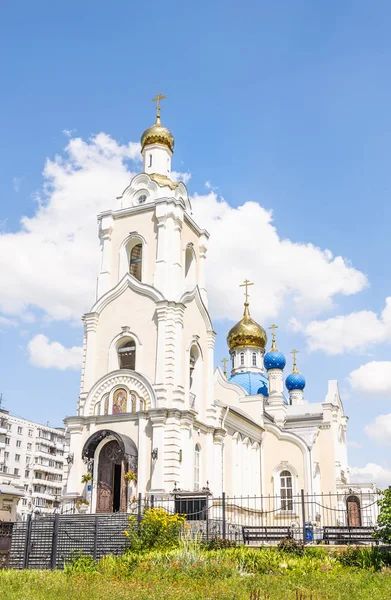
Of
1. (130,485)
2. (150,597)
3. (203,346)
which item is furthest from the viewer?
(203,346)

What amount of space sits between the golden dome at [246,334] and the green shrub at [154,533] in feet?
80.3

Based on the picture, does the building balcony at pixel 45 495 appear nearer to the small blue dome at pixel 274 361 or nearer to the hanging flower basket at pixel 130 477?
the small blue dome at pixel 274 361

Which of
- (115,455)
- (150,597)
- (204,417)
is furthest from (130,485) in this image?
(150,597)

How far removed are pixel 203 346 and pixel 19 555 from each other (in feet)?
40.2

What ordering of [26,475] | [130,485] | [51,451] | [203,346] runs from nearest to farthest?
1. [130,485]
2. [203,346]
3. [26,475]
4. [51,451]

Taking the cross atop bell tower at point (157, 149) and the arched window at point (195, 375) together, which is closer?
the arched window at point (195, 375)

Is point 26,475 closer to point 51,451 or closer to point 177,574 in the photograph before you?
point 51,451

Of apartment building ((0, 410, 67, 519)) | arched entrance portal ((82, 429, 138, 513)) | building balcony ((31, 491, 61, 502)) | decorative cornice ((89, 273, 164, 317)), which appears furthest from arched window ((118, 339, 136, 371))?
building balcony ((31, 491, 61, 502))

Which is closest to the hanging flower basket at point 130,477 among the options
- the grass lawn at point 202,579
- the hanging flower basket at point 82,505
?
the hanging flower basket at point 82,505

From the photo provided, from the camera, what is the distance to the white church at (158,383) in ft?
67.3

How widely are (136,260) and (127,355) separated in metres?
3.97

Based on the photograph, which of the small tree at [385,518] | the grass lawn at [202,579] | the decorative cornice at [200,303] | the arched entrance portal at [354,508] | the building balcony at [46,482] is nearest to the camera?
the grass lawn at [202,579]

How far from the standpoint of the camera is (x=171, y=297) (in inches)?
893

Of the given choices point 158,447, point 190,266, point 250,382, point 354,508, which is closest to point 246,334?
point 250,382
